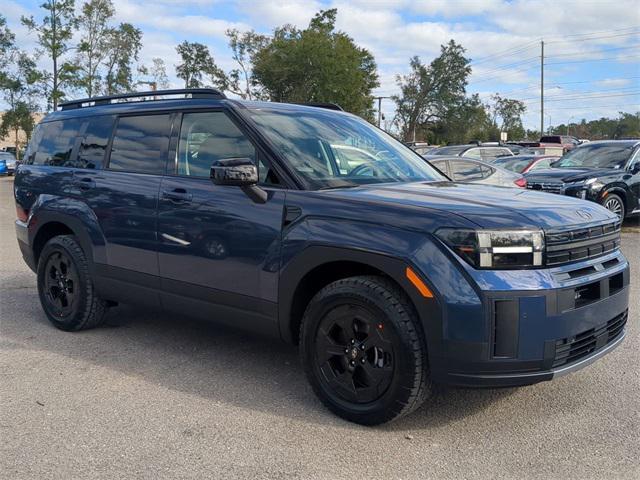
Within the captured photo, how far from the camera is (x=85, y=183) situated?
4.99 metres

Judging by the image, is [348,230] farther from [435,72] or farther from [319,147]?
[435,72]

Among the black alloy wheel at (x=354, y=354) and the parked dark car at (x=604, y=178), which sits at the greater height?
the parked dark car at (x=604, y=178)

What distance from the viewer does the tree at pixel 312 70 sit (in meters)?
50.7

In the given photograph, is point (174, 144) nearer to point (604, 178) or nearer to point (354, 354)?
point (354, 354)

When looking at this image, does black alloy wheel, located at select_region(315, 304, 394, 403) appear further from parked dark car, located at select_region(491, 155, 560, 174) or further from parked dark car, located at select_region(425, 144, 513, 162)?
parked dark car, located at select_region(425, 144, 513, 162)

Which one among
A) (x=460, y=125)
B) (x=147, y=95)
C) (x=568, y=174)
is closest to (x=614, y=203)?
(x=568, y=174)

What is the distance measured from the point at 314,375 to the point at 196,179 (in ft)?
5.22

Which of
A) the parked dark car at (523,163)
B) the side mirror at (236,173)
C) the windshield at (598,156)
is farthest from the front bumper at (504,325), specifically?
the parked dark car at (523,163)

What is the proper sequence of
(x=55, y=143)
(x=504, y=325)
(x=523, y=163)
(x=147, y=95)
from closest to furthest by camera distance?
(x=504, y=325) → (x=147, y=95) → (x=55, y=143) → (x=523, y=163)

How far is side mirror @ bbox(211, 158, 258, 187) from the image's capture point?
362 centimetres

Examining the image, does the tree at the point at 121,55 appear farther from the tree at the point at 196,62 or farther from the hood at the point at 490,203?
the hood at the point at 490,203

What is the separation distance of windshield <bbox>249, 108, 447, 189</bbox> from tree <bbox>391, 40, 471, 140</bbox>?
79.5 meters

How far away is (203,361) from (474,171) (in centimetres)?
804

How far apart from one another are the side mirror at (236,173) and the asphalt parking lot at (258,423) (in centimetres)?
135
